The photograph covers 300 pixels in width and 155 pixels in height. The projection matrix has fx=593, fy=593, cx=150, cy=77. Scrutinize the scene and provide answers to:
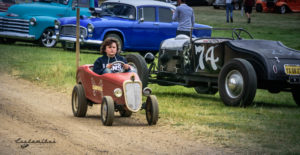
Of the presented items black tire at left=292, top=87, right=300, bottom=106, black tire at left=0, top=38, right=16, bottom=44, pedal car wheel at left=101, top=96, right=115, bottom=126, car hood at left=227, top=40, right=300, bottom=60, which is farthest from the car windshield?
pedal car wheel at left=101, top=96, right=115, bottom=126

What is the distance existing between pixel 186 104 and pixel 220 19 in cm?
2498

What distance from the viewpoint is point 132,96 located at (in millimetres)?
7504

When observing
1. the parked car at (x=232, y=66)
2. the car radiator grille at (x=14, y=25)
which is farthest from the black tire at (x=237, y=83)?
the car radiator grille at (x=14, y=25)

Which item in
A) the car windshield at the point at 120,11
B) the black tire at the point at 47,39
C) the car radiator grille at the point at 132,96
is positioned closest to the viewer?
the car radiator grille at the point at 132,96

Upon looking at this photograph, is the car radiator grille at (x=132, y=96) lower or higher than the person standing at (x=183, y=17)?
lower

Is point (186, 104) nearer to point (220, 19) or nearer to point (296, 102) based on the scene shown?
point (296, 102)

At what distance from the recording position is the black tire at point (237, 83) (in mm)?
9102

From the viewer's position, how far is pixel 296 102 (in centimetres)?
1029

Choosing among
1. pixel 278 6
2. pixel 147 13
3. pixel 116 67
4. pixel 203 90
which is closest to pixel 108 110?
pixel 116 67

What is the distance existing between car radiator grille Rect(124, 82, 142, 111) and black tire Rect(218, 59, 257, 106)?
228cm

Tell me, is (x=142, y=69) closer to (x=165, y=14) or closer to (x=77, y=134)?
(x=77, y=134)

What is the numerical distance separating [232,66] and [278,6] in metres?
31.9

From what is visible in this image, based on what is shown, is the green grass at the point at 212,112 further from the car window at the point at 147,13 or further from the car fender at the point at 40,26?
the car fender at the point at 40,26

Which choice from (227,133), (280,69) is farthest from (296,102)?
(227,133)
